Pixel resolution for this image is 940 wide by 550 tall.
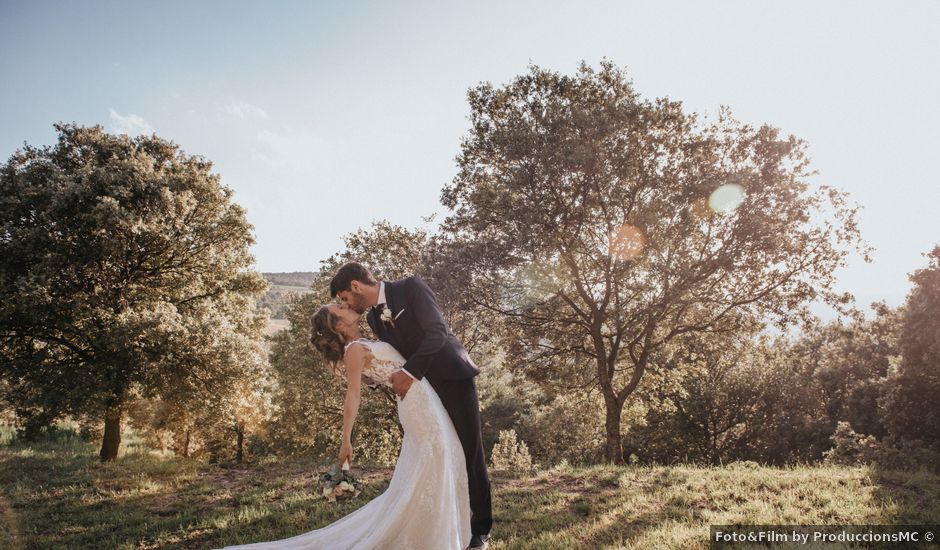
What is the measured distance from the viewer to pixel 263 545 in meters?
5.16

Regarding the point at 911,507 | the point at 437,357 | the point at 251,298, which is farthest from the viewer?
the point at 251,298

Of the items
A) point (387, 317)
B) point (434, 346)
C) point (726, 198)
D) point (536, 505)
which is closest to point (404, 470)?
point (434, 346)

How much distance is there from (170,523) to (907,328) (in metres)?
23.2

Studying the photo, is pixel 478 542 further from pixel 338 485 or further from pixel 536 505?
pixel 536 505

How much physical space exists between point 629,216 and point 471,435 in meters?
10.8

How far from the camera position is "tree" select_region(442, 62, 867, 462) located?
500 inches

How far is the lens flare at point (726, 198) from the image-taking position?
1259 cm

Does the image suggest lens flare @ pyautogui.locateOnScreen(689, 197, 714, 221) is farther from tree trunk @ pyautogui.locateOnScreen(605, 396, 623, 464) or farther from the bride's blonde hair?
the bride's blonde hair

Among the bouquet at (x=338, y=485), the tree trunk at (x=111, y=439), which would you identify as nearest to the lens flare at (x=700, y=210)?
the bouquet at (x=338, y=485)

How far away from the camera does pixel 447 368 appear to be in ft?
16.0

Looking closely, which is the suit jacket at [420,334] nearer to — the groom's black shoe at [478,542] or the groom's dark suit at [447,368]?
the groom's dark suit at [447,368]

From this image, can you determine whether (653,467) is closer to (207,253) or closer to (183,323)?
(183,323)

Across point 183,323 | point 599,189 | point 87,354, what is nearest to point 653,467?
point 599,189

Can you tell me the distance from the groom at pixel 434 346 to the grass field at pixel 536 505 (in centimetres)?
134
